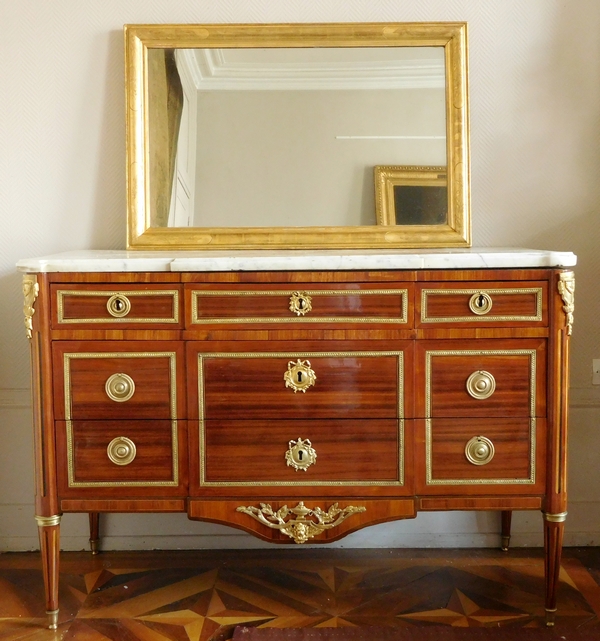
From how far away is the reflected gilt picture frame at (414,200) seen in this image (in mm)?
2303

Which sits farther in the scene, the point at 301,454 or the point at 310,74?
the point at 310,74

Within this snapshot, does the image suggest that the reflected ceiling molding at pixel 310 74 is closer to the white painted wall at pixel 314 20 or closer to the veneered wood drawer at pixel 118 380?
the white painted wall at pixel 314 20

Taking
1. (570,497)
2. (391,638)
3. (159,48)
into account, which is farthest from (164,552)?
(159,48)

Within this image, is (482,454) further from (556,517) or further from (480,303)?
(480,303)

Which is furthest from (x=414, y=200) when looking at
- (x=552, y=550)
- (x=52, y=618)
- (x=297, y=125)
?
(x=52, y=618)

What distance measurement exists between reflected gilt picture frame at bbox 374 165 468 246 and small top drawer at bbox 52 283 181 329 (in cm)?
87

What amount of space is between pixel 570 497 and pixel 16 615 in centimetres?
195

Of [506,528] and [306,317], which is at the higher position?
[306,317]

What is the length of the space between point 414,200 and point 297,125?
49 centimetres

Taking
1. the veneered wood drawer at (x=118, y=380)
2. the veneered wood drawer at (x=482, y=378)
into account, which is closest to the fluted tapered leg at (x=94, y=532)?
the veneered wood drawer at (x=118, y=380)

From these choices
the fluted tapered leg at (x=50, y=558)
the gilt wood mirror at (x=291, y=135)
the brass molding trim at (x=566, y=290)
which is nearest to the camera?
the brass molding trim at (x=566, y=290)

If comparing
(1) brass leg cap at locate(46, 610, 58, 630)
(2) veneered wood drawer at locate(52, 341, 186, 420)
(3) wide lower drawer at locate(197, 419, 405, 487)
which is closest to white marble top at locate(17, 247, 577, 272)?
(2) veneered wood drawer at locate(52, 341, 186, 420)

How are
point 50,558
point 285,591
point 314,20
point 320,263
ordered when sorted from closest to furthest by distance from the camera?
point 320,263
point 50,558
point 285,591
point 314,20

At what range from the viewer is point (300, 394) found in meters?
1.83
